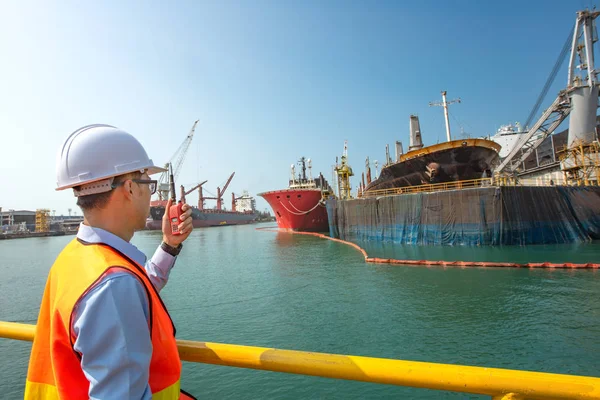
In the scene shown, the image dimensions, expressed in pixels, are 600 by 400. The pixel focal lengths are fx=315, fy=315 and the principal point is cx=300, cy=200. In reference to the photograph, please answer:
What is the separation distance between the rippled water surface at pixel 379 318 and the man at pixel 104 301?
12.6 ft

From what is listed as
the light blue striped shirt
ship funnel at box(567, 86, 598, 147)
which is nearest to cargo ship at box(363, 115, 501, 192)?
ship funnel at box(567, 86, 598, 147)

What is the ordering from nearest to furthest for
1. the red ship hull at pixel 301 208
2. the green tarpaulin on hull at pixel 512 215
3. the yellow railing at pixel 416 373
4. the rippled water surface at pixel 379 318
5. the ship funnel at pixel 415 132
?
the yellow railing at pixel 416 373
the rippled water surface at pixel 379 318
the green tarpaulin on hull at pixel 512 215
the ship funnel at pixel 415 132
the red ship hull at pixel 301 208

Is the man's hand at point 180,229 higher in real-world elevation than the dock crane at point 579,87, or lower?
lower

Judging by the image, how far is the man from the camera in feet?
3.09

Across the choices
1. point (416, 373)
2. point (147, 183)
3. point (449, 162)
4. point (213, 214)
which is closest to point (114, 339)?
point (147, 183)

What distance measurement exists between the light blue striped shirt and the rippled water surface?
13.3 ft

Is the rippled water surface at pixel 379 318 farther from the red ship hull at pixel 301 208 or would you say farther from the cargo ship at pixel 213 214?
the cargo ship at pixel 213 214

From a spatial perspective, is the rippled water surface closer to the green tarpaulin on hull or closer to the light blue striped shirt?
the green tarpaulin on hull

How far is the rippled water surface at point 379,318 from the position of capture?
481 centimetres

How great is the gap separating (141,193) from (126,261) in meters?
0.46

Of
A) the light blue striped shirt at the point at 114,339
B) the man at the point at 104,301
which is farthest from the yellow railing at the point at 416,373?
the light blue striped shirt at the point at 114,339

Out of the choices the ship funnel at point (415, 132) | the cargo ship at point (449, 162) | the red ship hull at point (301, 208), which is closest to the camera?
the cargo ship at point (449, 162)

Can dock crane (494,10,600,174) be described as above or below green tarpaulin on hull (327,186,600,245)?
above

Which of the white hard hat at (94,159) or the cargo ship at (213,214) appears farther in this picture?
the cargo ship at (213,214)
